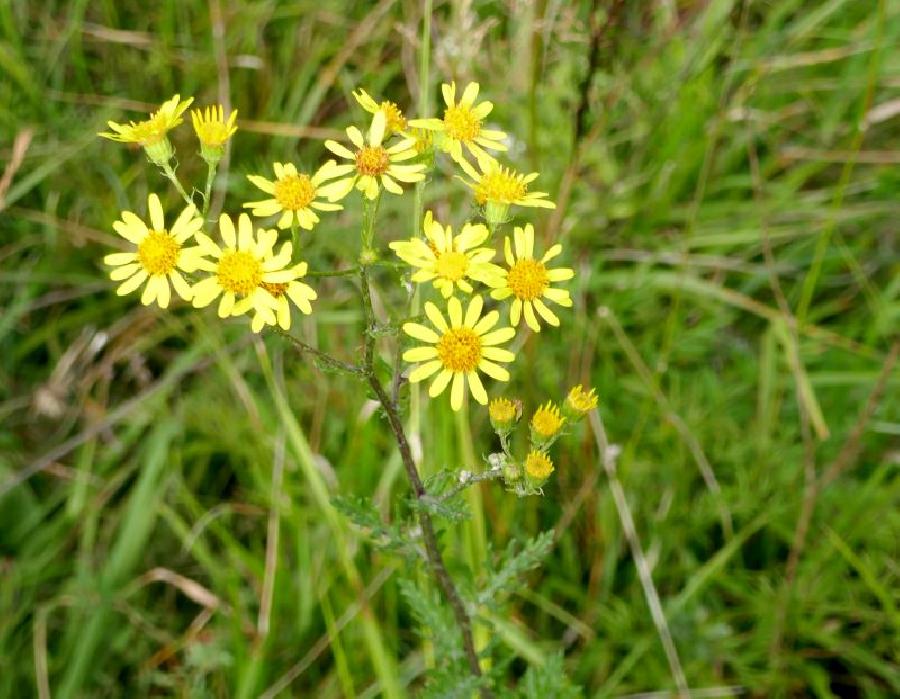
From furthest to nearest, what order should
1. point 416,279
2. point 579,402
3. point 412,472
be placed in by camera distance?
point 579,402 → point 412,472 → point 416,279

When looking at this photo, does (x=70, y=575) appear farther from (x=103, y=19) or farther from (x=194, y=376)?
(x=103, y=19)

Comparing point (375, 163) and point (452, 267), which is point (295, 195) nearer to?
point (375, 163)

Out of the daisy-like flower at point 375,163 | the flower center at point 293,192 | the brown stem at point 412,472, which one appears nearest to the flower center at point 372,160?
the daisy-like flower at point 375,163

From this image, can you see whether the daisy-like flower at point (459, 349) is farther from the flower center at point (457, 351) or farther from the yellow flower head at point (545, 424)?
the yellow flower head at point (545, 424)

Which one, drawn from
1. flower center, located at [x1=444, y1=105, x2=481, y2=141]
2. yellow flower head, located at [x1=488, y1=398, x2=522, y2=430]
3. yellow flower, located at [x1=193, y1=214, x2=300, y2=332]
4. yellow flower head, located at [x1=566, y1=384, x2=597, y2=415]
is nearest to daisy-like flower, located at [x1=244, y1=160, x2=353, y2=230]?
yellow flower, located at [x1=193, y1=214, x2=300, y2=332]

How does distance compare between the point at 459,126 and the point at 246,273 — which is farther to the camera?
the point at 459,126

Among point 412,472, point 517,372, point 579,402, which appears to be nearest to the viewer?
point 412,472

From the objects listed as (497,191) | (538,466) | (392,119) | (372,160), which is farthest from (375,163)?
(538,466)
